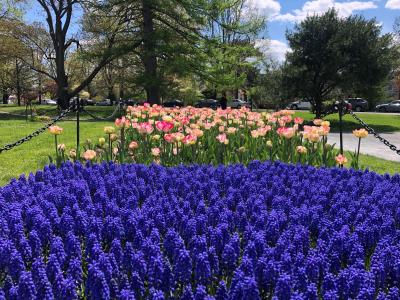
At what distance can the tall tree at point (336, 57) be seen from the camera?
2011 centimetres

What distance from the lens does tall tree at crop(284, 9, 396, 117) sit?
20109mm

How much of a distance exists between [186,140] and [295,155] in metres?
1.85

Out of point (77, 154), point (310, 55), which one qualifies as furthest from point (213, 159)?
point (310, 55)

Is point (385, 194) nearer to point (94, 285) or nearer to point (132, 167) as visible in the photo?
point (132, 167)

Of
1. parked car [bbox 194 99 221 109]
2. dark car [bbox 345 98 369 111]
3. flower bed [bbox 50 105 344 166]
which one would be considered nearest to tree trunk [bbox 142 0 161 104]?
parked car [bbox 194 99 221 109]

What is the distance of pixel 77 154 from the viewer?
22.8 ft

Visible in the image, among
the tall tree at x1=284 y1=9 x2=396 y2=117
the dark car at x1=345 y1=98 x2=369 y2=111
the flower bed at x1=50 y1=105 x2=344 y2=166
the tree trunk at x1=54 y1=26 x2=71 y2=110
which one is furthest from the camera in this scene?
the dark car at x1=345 y1=98 x2=369 y2=111

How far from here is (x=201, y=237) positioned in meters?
2.85

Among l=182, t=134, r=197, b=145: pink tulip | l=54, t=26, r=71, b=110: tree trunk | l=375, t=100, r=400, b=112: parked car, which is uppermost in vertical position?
l=54, t=26, r=71, b=110: tree trunk

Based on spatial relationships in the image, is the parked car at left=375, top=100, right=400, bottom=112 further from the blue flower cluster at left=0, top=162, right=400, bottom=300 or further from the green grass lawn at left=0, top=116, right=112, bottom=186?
the blue flower cluster at left=0, top=162, right=400, bottom=300

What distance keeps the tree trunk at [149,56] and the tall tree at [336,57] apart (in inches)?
258

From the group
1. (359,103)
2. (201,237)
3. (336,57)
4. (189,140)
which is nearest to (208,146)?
(189,140)

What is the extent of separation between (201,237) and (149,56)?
20.7 metres

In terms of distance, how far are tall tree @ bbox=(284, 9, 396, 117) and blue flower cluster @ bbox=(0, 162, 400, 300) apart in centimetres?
1594
